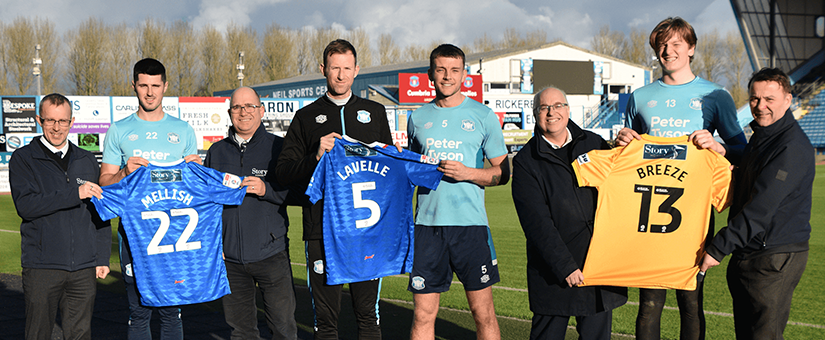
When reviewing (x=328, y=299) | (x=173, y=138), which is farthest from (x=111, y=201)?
(x=328, y=299)

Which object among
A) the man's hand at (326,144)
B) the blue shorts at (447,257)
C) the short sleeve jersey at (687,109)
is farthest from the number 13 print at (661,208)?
the man's hand at (326,144)

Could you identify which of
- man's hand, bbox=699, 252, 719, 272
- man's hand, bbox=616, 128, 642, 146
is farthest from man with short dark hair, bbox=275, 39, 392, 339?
man's hand, bbox=699, 252, 719, 272

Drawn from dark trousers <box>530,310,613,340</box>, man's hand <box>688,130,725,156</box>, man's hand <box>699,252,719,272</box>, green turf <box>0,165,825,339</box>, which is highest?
man's hand <box>688,130,725,156</box>

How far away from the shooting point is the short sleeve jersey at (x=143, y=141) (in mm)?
4656

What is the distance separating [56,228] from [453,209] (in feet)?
9.37

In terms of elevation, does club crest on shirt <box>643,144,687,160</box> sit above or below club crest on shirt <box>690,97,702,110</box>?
below

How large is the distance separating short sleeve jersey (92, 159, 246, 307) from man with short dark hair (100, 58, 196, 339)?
148 millimetres

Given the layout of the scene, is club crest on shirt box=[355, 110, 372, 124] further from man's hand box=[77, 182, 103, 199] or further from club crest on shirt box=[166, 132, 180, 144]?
man's hand box=[77, 182, 103, 199]

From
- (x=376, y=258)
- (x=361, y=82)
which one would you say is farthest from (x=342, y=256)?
(x=361, y=82)

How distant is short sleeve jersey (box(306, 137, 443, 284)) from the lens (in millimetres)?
4078

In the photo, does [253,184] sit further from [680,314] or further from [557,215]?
[680,314]

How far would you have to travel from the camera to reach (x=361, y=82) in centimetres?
5675

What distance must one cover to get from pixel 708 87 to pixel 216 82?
66.2 m

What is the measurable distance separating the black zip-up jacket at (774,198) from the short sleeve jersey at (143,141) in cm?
380
